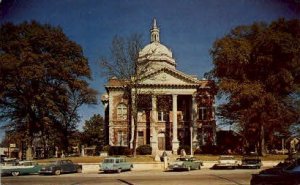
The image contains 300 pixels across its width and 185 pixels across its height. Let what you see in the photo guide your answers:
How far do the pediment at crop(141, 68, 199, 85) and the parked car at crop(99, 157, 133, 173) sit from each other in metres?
4.79

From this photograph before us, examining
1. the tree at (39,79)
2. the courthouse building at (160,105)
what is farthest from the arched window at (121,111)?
the tree at (39,79)

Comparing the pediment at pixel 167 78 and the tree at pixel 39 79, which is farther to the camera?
the pediment at pixel 167 78

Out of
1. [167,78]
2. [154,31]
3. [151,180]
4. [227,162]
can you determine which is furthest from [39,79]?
[167,78]

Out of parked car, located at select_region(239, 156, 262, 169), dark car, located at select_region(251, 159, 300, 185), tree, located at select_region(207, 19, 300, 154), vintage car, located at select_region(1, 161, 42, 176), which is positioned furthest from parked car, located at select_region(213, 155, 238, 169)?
vintage car, located at select_region(1, 161, 42, 176)

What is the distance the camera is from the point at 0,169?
10070 millimetres

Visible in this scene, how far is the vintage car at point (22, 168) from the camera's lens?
10.7 meters

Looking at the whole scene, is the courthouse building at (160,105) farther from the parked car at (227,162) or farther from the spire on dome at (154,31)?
the parked car at (227,162)

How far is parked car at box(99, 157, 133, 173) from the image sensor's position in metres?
14.1

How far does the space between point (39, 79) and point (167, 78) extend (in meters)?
14.4

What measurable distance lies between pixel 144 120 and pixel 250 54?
38.0 feet

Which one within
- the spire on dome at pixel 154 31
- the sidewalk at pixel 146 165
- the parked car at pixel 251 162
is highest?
the spire on dome at pixel 154 31

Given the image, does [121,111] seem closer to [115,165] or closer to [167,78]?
[115,165]

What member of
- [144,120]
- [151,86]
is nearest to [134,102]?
[151,86]

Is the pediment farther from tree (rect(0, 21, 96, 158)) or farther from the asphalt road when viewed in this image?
the asphalt road
